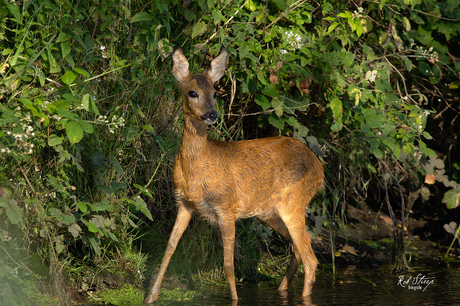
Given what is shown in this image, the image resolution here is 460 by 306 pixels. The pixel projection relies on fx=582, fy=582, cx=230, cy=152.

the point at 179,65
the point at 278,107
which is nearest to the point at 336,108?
the point at 278,107

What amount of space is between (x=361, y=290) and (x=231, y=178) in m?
1.85

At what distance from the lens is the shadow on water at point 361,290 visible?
5.53 meters

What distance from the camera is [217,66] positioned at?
5.53 m

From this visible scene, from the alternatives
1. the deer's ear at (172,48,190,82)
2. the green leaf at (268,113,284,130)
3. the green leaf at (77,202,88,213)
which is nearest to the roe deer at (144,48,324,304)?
the deer's ear at (172,48,190,82)

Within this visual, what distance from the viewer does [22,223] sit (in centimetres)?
482

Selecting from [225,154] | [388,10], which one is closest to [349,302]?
[225,154]

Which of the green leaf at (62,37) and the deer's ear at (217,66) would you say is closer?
the green leaf at (62,37)

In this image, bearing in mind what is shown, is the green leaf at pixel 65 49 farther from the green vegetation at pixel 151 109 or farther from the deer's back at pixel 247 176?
the deer's back at pixel 247 176

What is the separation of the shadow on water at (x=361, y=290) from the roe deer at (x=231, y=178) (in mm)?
234

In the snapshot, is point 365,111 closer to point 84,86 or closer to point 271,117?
point 271,117

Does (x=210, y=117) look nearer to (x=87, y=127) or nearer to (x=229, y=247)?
(x=87, y=127)

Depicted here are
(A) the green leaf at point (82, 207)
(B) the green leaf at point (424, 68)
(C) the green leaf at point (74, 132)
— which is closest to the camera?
(C) the green leaf at point (74, 132)

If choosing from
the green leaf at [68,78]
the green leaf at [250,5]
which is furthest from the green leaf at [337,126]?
the green leaf at [68,78]

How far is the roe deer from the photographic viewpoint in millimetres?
5332
